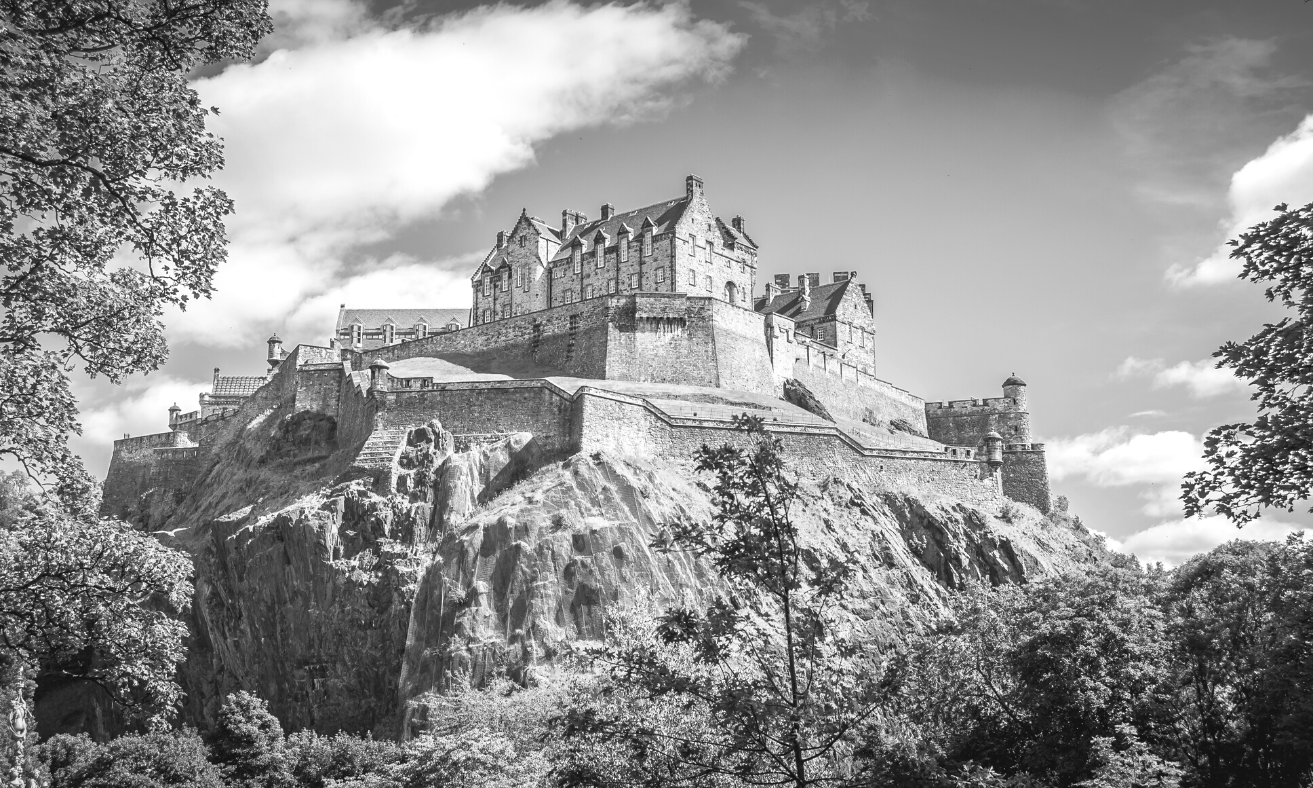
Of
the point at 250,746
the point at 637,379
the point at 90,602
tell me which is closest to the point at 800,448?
the point at 637,379

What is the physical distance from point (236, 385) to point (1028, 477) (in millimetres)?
60447

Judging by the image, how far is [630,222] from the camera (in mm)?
82750

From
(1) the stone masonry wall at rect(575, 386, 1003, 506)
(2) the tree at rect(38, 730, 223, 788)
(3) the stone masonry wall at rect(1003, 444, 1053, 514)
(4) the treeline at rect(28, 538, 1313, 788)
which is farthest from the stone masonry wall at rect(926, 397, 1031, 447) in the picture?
(2) the tree at rect(38, 730, 223, 788)

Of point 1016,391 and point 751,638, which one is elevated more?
point 1016,391

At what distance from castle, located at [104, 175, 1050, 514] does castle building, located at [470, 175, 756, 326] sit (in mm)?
128

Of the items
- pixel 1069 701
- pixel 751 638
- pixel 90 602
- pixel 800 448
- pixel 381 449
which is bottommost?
pixel 1069 701

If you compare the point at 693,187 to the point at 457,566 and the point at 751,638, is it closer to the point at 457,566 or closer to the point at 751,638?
the point at 457,566

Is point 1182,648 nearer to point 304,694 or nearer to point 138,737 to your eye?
point 304,694

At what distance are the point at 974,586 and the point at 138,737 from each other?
36.5 metres

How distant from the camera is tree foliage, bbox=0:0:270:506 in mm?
15578

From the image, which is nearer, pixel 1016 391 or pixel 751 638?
pixel 751 638

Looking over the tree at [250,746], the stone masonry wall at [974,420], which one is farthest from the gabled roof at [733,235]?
the tree at [250,746]

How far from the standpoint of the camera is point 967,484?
228ft

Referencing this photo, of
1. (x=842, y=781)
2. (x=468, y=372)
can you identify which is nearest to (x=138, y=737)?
(x=468, y=372)
